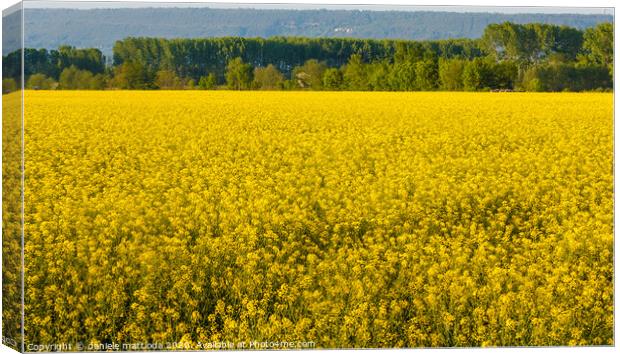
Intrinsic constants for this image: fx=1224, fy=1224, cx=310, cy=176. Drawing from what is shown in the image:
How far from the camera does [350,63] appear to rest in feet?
28.8

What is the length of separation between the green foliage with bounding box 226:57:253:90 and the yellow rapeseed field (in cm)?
13

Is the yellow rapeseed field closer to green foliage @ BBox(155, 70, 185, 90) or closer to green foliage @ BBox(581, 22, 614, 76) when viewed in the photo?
green foliage @ BBox(155, 70, 185, 90)

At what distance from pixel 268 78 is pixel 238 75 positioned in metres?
0.26

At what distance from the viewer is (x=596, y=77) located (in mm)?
8867

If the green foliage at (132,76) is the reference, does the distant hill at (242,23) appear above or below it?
above

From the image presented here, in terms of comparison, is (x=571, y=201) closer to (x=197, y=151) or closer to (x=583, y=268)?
(x=583, y=268)

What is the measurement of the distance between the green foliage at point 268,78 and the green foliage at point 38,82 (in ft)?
4.80

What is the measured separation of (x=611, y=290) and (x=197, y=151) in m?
3.08

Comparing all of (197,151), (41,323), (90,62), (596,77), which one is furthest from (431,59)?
(41,323)

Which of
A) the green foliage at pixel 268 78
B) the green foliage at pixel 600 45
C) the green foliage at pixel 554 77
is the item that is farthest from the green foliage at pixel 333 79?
the green foliage at pixel 600 45

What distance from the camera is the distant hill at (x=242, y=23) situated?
7906 millimetres

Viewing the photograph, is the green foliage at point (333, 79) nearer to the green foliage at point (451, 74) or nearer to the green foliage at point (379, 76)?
the green foliage at point (379, 76)

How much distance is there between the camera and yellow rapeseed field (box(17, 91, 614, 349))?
794 cm

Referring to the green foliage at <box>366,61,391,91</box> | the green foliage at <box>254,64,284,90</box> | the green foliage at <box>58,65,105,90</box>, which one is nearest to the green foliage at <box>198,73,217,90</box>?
the green foliage at <box>254,64,284,90</box>
